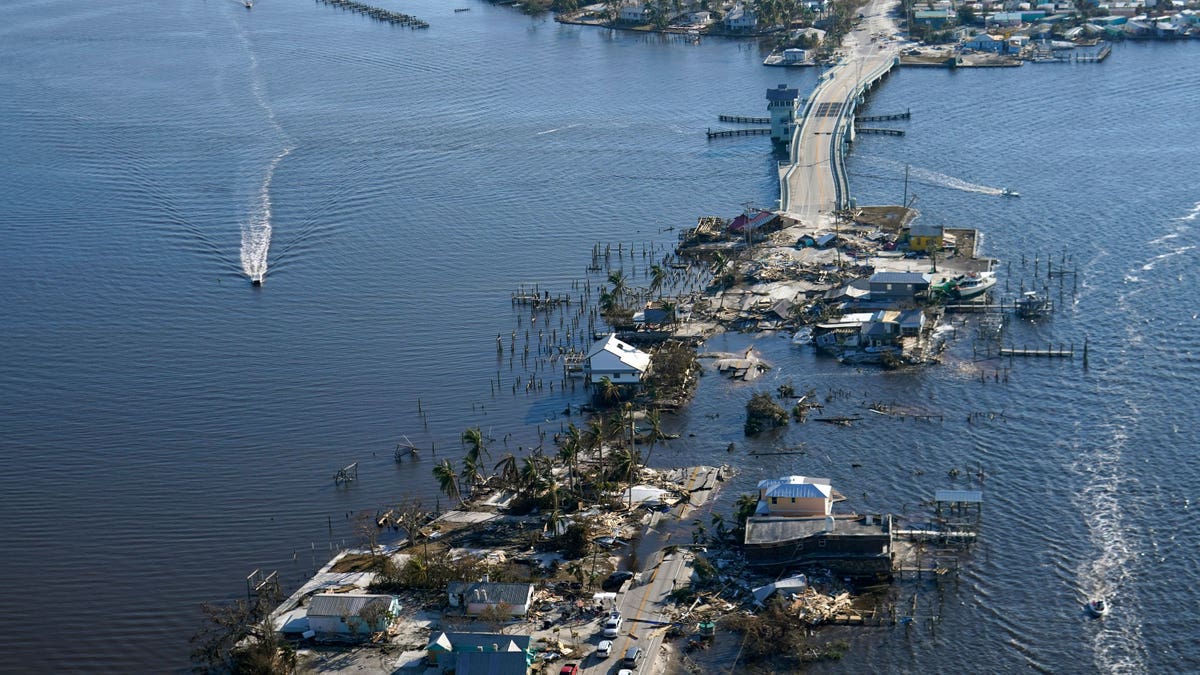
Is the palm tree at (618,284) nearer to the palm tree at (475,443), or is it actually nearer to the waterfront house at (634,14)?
the palm tree at (475,443)

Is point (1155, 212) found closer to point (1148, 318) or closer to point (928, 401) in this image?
point (1148, 318)

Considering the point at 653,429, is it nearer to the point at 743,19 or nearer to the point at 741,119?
the point at 741,119

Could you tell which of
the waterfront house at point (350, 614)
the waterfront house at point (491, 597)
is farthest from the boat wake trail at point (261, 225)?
the waterfront house at point (491, 597)

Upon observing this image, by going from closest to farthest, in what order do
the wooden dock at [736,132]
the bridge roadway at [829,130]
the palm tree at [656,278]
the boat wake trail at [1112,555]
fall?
the boat wake trail at [1112,555]
the palm tree at [656,278]
the bridge roadway at [829,130]
the wooden dock at [736,132]

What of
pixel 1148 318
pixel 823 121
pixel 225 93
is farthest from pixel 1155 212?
pixel 225 93

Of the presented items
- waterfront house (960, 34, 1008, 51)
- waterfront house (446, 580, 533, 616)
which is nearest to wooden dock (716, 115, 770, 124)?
waterfront house (960, 34, 1008, 51)

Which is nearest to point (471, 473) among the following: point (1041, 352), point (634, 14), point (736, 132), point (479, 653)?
point (479, 653)
